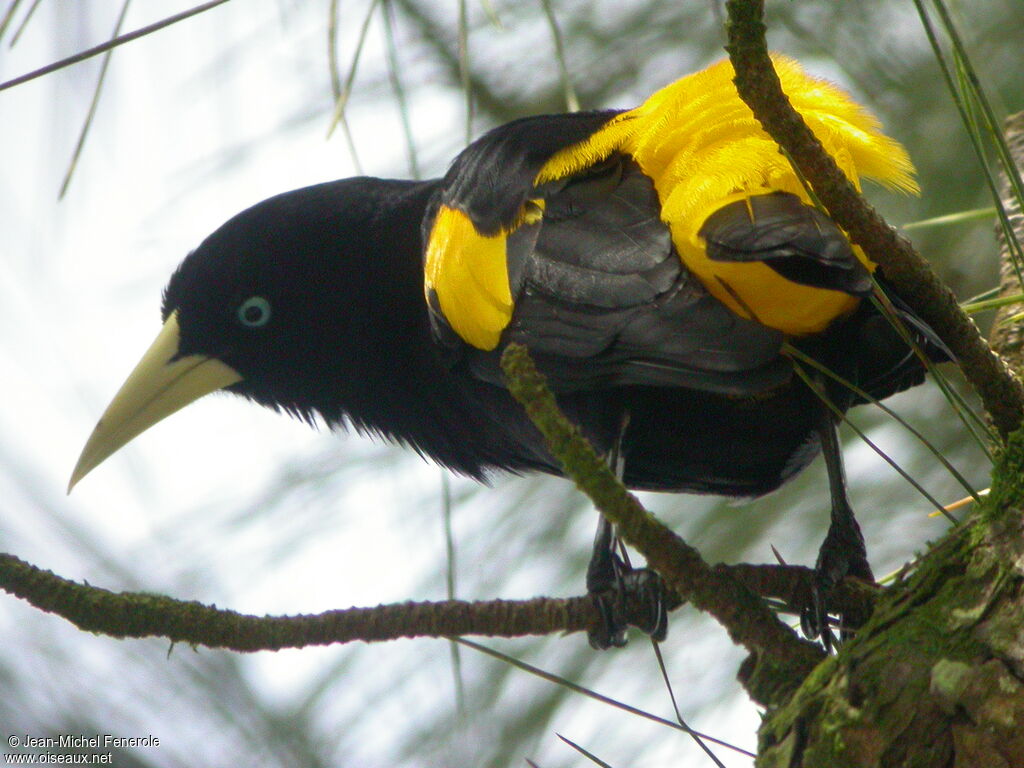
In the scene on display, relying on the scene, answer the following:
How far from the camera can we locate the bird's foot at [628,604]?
163 centimetres

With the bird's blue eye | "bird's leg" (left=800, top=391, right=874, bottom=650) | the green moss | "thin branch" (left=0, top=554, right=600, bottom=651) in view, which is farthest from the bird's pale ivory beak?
the green moss

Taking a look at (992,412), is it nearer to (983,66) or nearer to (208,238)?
(983,66)

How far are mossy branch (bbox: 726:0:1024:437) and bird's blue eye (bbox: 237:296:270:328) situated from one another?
1548mm

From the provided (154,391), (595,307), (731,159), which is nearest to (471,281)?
(595,307)

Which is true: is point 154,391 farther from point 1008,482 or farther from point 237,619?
point 1008,482

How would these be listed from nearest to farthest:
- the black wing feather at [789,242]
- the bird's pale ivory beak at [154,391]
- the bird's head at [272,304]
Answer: the black wing feather at [789,242]
the bird's pale ivory beak at [154,391]
the bird's head at [272,304]

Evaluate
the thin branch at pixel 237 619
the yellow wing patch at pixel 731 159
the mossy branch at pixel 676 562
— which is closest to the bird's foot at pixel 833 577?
the mossy branch at pixel 676 562

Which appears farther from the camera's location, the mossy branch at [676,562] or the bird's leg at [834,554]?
the bird's leg at [834,554]

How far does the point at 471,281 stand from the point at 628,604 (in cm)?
59

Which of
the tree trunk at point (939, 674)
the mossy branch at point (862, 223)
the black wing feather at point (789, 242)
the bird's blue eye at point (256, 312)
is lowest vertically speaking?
the tree trunk at point (939, 674)

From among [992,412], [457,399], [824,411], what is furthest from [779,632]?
[457,399]

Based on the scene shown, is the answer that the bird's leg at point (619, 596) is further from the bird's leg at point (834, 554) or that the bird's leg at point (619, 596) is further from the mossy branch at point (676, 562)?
the mossy branch at point (676, 562)

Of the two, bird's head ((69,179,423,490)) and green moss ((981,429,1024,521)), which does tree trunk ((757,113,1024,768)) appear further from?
bird's head ((69,179,423,490))

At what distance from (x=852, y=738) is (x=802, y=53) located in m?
1.85
